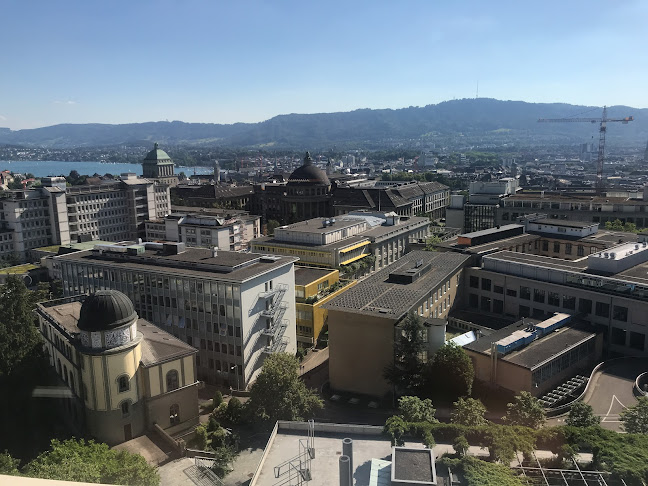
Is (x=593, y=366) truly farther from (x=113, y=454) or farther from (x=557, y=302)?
(x=113, y=454)

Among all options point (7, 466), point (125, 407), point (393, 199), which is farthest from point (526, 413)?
point (393, 199)

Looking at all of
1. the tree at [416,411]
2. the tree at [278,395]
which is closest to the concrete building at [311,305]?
the tree at [278,395]

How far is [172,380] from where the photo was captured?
1305 inches

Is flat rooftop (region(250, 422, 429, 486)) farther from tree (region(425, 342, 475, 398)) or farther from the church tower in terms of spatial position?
the church tower

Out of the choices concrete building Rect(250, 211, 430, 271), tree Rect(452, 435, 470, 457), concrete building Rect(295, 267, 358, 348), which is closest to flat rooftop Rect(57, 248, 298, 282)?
concrete building Rect(295, 267, 358, 348)

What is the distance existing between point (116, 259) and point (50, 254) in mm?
34234

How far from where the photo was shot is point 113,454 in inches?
1039

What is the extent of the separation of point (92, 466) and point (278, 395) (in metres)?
11.8

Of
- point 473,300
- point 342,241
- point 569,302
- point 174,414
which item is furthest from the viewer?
point 342,241

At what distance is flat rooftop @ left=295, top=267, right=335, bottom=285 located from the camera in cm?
5194

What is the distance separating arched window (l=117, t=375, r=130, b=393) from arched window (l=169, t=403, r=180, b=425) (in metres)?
3.41

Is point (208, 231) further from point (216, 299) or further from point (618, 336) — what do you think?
point (618, 336)

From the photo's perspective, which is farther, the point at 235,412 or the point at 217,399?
the point at 217,399

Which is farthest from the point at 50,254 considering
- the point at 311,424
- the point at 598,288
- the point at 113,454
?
the point at 598,288
